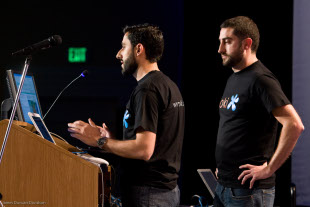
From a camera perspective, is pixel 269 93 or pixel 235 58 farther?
pixel 235 58

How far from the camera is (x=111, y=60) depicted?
16.8 feet

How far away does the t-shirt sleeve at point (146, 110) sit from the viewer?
1812mm

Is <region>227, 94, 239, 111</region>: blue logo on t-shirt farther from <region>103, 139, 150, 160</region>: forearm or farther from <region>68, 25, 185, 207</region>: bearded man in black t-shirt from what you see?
<region>103, 139, 150, 160</region>: forearm

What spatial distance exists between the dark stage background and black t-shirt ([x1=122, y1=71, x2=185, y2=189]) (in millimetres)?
1806

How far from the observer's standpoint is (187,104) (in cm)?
379

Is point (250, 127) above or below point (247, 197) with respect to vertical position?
above

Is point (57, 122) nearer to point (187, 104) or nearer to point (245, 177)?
point (187, 104)

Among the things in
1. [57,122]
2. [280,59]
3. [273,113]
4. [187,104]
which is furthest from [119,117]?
[273,113]

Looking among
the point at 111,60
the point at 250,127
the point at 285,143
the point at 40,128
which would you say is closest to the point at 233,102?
the point at 250,127

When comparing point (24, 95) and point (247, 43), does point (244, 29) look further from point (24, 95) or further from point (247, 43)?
point (24, 95)

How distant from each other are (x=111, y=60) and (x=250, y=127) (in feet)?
11.1

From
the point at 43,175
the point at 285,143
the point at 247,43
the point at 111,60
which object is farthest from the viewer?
the point at 111,60

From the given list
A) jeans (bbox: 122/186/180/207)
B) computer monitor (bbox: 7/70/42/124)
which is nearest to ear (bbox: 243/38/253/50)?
jeans (bbox: 122/186/180/207)

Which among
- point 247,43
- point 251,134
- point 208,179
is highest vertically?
point 247,43
